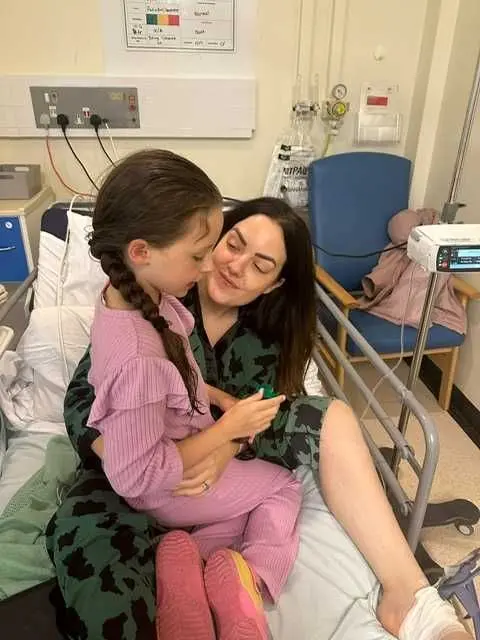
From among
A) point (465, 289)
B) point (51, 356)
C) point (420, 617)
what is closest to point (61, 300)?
point (51, 356)

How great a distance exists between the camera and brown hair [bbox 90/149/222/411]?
94 cm

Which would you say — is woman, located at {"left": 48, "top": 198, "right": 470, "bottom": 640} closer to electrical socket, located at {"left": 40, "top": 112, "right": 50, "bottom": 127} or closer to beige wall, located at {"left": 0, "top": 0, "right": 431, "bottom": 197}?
beige wall, located at {"left": 0, "top": 0, "right": 431, "bottom": 197}

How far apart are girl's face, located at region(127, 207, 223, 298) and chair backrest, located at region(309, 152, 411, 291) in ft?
5.25

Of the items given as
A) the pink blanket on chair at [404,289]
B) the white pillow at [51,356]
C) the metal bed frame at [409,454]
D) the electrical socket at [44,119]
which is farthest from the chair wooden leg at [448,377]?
the electrical socket at [44,119]

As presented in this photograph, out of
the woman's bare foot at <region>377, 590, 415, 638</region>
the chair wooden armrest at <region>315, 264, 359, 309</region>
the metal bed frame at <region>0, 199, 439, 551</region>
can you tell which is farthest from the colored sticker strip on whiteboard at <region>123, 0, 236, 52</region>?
the woman's bare foot at <region>377, 590, 415, 638</region>

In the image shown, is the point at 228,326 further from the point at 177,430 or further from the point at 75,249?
the point at 75,249

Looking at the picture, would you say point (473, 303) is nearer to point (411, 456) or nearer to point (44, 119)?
point (411, 456)

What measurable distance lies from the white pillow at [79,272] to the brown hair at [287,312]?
0.65 meters

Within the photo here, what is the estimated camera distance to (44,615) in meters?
1.05

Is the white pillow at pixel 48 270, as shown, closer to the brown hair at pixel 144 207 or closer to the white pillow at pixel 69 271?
the white pillow at pixel 69 271

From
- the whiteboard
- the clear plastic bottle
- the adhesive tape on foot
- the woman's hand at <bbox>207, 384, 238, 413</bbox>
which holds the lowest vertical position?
the adhesive tape on foot

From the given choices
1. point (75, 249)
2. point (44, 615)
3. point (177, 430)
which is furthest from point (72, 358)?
point (44, 615)

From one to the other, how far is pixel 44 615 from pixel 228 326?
2.68 feet

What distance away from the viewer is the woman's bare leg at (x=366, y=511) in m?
1.13
